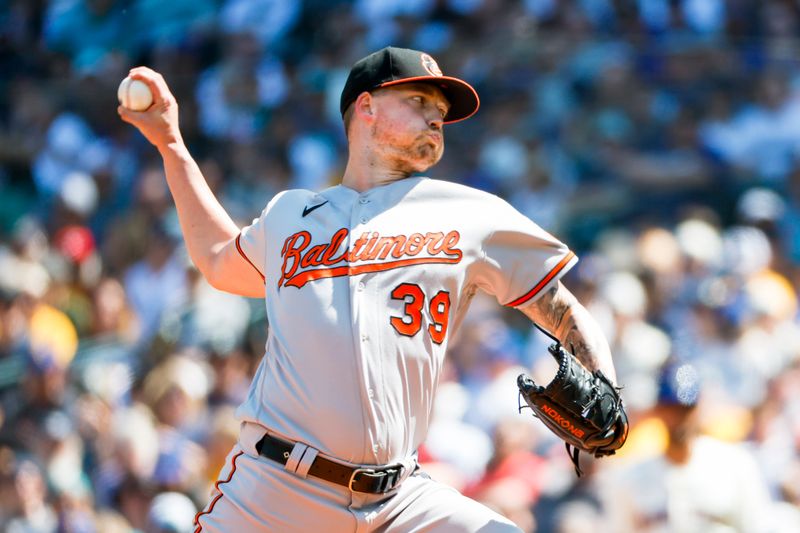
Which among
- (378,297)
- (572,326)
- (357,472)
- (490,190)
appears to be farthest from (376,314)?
(490,190)

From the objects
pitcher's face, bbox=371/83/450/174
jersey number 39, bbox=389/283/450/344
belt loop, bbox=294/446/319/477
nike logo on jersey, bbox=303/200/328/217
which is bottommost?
belt loop, bbox=294/446/319/477

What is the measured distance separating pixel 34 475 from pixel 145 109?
3288 mm

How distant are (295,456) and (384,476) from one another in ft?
0.73

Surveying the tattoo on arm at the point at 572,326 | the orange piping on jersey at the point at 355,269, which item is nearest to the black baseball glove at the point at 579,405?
the tattoo on arm at the point at 572,326

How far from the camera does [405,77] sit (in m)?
3.24

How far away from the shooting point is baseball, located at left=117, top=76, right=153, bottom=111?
349 cm

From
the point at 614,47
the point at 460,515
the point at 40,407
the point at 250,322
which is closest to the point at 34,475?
the point at 40,407

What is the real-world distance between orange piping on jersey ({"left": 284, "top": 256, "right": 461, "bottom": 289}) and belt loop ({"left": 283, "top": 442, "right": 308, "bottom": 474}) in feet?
1.34

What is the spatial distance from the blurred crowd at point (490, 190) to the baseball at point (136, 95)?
234cm

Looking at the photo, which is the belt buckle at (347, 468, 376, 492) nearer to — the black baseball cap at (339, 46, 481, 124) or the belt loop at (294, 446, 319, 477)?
the belt loop at (294, 446, 319, 477)

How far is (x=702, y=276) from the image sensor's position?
760 centimetres

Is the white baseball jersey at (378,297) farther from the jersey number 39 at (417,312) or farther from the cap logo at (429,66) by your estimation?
the cap logo at (429,66)

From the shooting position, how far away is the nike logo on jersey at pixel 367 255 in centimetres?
304

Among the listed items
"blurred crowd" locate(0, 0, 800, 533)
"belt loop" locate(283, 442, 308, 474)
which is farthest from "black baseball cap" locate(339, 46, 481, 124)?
"blurred crowd" locate(0, 0, 800, 533)
